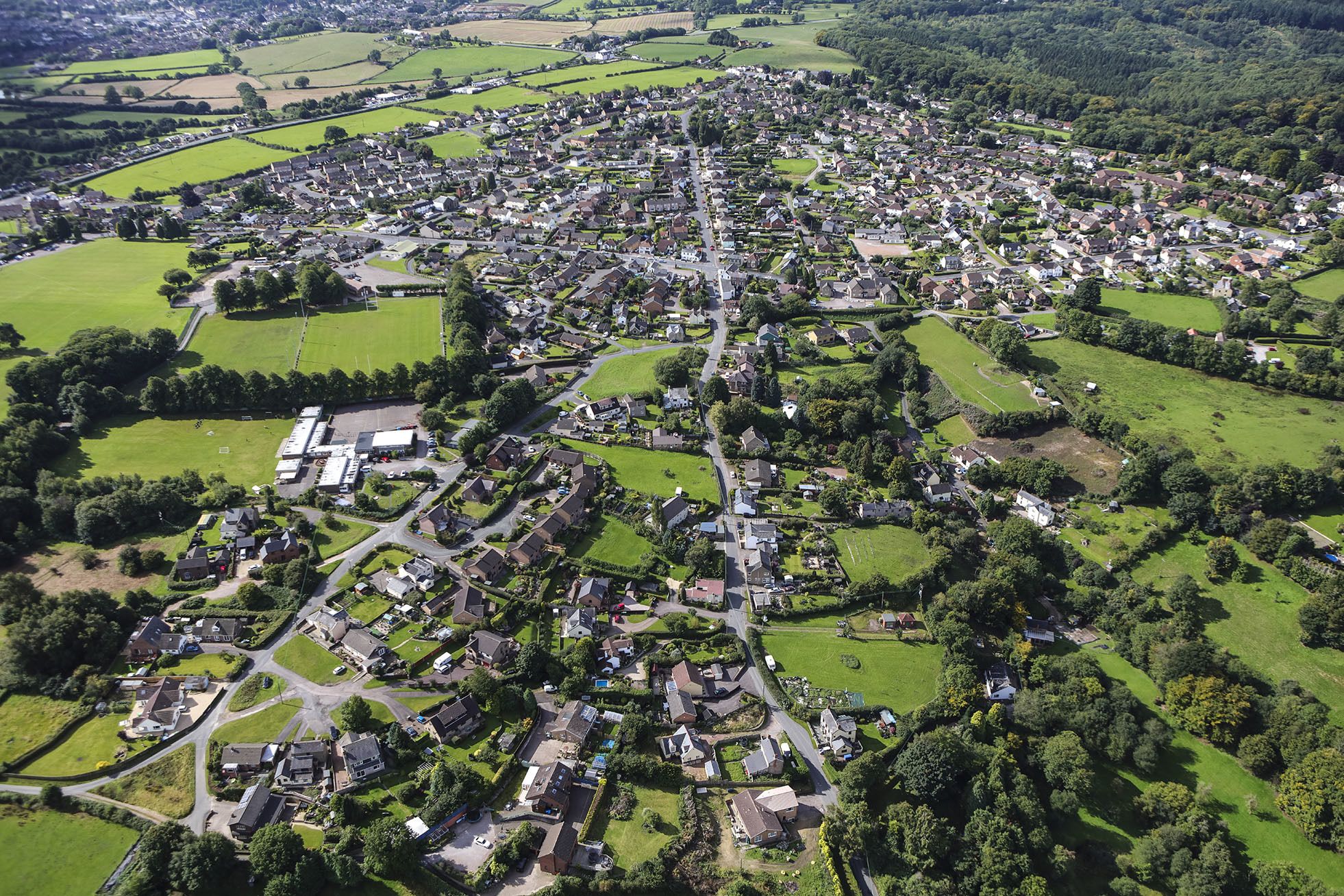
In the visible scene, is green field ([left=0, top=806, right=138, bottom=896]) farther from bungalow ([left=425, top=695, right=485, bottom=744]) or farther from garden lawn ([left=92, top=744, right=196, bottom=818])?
bungalow ([left=425, top=695, right=485, bottom=744])

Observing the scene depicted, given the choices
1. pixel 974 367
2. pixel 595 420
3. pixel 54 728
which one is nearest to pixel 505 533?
pixel 595 420

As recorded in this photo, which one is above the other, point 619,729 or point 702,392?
point 702,392

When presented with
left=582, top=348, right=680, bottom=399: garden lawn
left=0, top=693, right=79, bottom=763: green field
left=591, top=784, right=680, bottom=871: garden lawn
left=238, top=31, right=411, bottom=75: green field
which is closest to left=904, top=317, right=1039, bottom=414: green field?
left=582, top=348, right=680, bottom=399: garden lawn

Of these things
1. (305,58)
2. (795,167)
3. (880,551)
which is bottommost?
(880,551)

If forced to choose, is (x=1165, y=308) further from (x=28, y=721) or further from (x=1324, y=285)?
(x=28, y=721)

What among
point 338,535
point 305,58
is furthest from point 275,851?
point 305,58

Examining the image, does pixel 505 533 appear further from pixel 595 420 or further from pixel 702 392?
pixel 702 392
